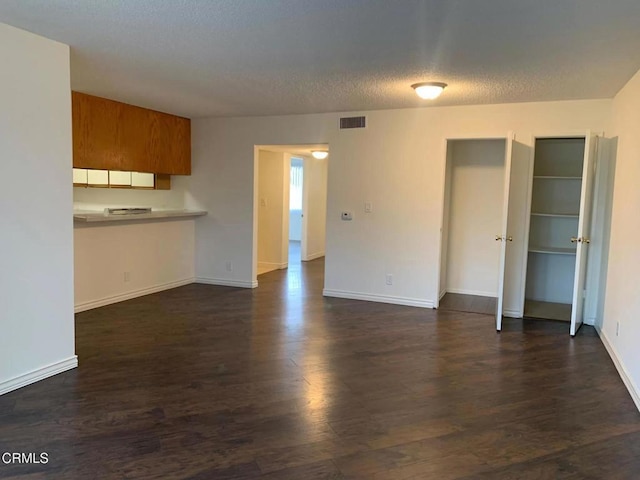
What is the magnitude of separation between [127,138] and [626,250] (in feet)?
16.5

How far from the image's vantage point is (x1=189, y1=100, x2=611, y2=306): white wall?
5086 millimetres

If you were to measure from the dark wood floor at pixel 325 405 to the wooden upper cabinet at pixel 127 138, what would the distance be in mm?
1769

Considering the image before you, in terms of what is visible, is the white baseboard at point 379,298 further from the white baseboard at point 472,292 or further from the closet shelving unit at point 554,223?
the closet shelving unit at point 554,223

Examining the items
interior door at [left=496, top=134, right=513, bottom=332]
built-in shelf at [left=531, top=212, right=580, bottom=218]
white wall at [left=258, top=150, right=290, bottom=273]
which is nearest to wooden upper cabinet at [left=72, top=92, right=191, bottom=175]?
white wall at [left=258, top=150, right=290, bottom=273]

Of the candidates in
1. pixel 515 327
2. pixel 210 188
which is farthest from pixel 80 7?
pixel 515 327

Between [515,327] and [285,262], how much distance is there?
4348 mm

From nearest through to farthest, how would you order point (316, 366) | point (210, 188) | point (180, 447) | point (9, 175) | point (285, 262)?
point (180, 447) < point (9, 175) < point (316, 366) < point (210, 188) < point (285, 262)

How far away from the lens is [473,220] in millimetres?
6098

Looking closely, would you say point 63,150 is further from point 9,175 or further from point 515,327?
point 515,327

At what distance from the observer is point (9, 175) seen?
2.94 m

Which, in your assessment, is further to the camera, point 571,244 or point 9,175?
point 571,244

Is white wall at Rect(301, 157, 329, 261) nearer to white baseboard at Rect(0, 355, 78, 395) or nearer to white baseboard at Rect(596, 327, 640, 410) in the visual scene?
white baseboard at Rect(596, 327, 640, 410)

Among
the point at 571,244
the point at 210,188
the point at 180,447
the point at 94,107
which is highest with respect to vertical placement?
the point at 94,107

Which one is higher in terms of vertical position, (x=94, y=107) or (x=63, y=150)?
(x=94, y=107)
